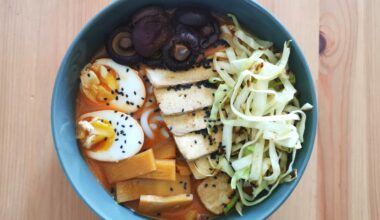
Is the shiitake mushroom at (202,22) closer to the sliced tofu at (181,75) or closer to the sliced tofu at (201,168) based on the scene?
the sliced tofu at (181,75)

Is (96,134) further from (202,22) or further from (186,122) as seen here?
(202,22)

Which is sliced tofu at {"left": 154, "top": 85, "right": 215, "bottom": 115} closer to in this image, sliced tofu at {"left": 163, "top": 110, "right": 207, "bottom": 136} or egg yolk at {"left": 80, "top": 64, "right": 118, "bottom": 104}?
sliced tofu at {"left": 163, "top": 110, "right": 207, "bottom": 136}

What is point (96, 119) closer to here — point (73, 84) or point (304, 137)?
point (73, 84)

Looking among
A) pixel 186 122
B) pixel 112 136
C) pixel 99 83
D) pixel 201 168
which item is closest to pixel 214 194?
pixel 201 168

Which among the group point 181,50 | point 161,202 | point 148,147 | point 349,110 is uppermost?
point 181,50

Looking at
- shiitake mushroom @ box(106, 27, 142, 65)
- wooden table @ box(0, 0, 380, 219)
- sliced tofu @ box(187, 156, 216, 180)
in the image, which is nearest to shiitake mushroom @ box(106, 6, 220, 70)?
shiitake mushroom @ box(106, 27, 142, 65)

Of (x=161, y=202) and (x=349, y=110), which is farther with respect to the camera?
(x=349, y=110)
